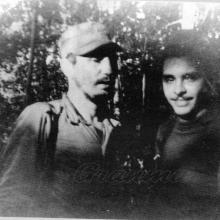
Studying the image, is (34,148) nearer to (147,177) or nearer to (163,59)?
(147,177)

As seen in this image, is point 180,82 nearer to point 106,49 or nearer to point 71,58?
point 106,49

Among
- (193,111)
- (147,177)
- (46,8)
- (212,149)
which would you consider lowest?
(147,177)

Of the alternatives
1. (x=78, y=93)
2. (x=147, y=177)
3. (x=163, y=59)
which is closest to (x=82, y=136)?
(x=78, y=93)

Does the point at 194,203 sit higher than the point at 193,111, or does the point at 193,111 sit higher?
the point at 193,111

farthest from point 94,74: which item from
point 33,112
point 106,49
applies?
point 33,112

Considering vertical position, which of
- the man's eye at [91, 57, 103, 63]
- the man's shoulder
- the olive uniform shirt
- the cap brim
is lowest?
the olive uniform shirt

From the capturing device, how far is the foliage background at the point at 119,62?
111 inches

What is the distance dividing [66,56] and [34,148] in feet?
2.52

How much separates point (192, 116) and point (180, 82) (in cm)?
29

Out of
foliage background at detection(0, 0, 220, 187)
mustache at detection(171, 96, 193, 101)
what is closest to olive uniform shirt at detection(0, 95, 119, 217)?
foliage background at detection(0, 0, 220, 187)

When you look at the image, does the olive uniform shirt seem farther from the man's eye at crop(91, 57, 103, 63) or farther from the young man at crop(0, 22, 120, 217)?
the man's eye at crop(91, 57, 103, 63)

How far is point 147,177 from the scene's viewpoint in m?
2.83

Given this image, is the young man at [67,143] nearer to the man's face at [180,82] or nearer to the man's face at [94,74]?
the man's face at [94,74]

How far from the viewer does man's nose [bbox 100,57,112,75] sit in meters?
2.88
